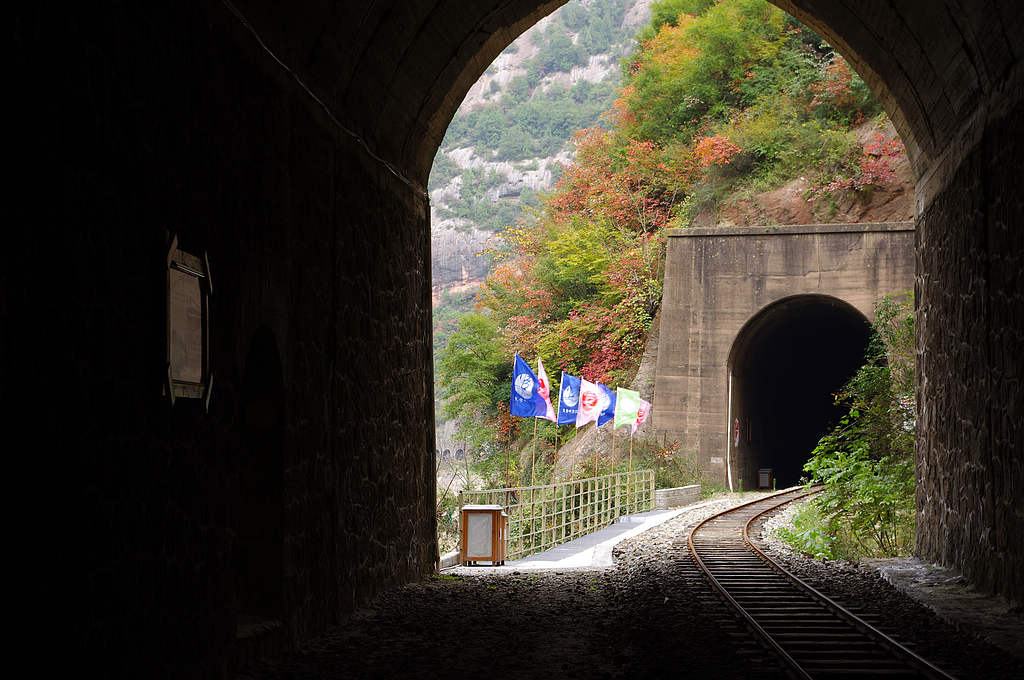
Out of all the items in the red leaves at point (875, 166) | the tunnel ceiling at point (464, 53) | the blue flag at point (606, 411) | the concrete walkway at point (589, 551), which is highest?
the red leaves at point (875, 166)

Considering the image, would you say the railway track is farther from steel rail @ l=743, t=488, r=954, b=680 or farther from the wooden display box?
the wooden display box

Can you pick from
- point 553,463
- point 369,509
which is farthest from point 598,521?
point 369,509

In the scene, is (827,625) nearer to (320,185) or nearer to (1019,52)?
(1019,52)

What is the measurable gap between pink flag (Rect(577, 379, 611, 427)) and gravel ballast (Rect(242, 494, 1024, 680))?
8858 mm

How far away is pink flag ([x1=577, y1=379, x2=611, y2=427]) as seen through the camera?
67.8ft

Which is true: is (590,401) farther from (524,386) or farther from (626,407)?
(524,386)

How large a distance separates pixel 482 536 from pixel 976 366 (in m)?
7.10

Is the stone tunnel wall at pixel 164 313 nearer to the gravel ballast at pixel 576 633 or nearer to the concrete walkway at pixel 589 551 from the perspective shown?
the gravel ballast at pixel 576 633

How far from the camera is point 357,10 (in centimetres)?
830

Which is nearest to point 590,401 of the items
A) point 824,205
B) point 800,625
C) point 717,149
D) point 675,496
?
point 675,496

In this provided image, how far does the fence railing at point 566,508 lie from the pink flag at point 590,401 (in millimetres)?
1308

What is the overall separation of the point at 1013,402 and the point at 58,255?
7.36 m

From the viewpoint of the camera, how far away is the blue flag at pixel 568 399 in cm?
1984

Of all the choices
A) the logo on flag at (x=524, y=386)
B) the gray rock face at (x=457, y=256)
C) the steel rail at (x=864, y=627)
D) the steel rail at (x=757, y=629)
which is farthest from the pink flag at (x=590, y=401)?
the gray rock face at (x=457, y=256)
